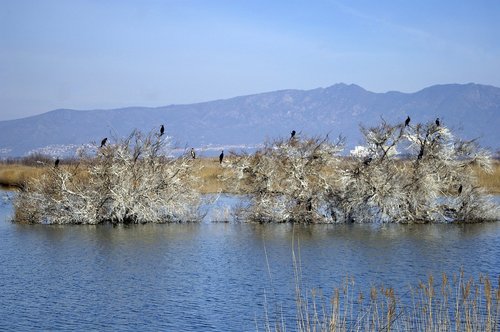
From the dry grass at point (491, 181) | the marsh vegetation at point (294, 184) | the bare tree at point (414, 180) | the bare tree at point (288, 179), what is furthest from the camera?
the dry grass at point (491, 181)

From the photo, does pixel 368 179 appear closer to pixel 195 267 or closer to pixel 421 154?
pixel 421 154

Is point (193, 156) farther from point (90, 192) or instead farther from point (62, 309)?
point (62, 309)

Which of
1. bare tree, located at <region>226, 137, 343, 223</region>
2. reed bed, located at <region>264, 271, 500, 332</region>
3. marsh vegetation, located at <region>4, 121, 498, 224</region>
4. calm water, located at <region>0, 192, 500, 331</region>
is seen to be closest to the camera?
reed bed, located at <region>264, 271, 500, 332</region>

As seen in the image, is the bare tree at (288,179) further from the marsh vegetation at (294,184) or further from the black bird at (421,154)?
the black bird at (421,154)

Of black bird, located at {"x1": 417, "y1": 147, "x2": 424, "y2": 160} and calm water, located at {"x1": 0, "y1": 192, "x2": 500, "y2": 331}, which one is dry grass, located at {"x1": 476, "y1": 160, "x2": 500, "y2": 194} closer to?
black bird, located at {"x1": 417, "y1": 147, "x2": 424, "y2": 160}

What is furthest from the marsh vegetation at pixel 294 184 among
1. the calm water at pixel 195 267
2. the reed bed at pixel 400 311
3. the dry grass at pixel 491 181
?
the reed bed at pixel 400 311

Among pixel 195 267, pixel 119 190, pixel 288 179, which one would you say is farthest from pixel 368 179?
pixel 195 267

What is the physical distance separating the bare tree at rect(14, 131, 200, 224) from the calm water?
47.1 inches

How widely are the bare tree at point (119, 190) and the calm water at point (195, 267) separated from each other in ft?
3.93

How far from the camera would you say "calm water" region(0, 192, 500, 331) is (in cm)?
1698

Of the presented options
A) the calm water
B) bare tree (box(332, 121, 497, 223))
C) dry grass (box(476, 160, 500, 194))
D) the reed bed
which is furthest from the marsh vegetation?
the reed bed

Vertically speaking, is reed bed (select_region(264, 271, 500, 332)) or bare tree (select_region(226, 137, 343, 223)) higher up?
bare tree (select_region(226, 137, 343, 223))

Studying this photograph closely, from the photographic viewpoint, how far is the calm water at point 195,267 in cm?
1698

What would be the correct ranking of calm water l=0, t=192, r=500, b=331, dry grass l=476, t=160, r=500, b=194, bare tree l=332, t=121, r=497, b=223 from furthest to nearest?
dry grass l=476, t=160, r=500, b=194
bare tree l=332, t=121, r=497, b=223
calm water l=0, t=192, r=500, b=331
